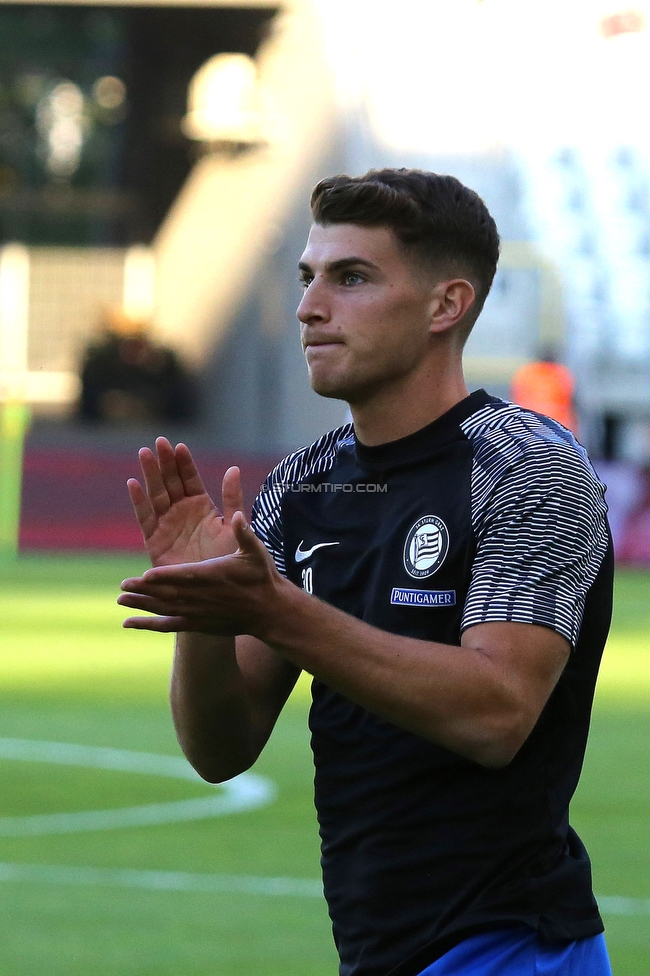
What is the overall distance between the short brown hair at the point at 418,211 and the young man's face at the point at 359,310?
0.03 metres

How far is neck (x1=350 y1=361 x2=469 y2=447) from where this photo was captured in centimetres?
340

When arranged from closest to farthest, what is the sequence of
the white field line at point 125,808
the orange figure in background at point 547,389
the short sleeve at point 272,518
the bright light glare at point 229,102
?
the short sleeve at point 272,518
the white field line at point 125,808
the orange figure in background at point 547,389
the bright light glare at point 229,102

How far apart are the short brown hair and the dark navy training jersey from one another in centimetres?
31

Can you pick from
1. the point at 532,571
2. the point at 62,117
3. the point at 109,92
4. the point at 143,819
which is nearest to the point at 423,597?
the point at 532,571

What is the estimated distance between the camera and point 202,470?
25781mm

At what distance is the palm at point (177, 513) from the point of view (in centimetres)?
322

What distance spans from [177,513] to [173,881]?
4125 millimetres

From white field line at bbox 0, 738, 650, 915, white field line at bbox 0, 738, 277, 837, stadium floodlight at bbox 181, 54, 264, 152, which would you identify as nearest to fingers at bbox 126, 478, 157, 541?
white field line at bbox 0, 738, 650, 915

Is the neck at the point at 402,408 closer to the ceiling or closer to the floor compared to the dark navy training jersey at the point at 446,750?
closer to the ceiling

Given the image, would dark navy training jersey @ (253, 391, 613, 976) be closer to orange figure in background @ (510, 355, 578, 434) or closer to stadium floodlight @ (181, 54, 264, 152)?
orange figure in background @ (510, 355, 578, 434)

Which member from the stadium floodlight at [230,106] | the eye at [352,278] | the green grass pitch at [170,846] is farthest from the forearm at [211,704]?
the stadium floodlight at [230,106]

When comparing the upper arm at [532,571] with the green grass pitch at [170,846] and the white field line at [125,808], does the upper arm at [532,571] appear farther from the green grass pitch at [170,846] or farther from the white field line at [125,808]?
the white field line at [125,808]

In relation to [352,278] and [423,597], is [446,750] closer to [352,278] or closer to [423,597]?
[423,597]

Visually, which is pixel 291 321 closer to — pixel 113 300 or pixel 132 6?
pixel 132 6
